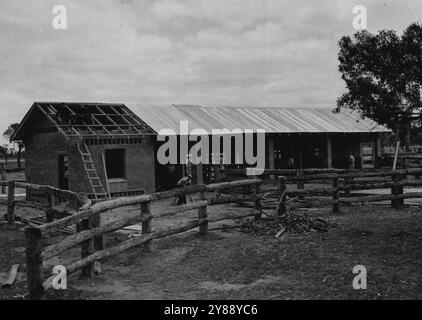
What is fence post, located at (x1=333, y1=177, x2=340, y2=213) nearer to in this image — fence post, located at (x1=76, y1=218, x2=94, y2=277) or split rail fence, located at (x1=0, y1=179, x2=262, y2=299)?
split rail fence, located at (x1=0, y1=179, x2=262, y2=299)

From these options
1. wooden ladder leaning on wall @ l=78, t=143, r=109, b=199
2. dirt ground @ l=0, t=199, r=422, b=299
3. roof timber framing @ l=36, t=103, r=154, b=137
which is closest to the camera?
dirt ground @ l=0, t=199, r=422, b=299

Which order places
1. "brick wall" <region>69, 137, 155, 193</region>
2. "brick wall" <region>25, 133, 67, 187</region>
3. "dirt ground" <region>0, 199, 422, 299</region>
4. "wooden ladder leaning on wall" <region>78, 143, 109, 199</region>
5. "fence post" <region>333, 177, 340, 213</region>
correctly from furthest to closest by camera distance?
"brick wall" <region>25, 133, 67, 187</region> → "brick wall" <region>69, 137, 155, 193</region> → "wooden ladder leaning on wall" <region>78, 143, 109, 199</region> → "fence post" <region>333, 177, 340, 213</region> → "dirt ground" <region>0, 199, 422, 299</region>

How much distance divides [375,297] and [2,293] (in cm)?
490

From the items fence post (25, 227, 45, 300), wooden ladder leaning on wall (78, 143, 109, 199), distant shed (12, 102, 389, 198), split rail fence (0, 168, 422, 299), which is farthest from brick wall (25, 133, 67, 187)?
fence post (25, 227, 45, 300)

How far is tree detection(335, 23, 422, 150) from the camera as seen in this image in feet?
30.7

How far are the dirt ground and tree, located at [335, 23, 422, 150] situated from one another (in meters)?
2.41

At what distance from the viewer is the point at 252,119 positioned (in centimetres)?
2666

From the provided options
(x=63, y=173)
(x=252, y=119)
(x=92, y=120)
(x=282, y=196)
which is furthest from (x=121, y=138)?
(x=282, y=196)

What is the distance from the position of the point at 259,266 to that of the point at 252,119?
63.3 ft

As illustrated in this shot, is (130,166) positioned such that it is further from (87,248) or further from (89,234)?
(89,234)

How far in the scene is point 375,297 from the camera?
5.89 m

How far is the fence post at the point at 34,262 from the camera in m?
5.89

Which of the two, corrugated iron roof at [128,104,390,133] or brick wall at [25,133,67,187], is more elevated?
corrugated iron roof at [128,104,390,133]
